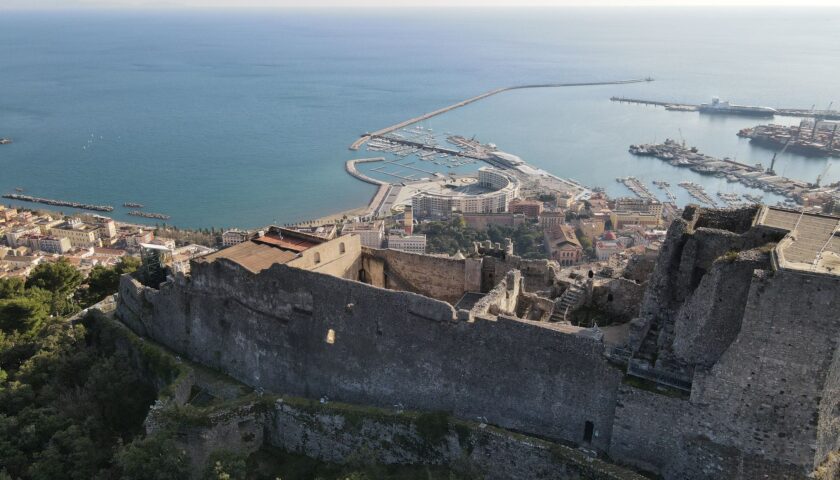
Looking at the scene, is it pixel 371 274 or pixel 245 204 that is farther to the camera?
pixel 245 204

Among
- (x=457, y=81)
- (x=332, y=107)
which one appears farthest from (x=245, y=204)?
(x=457, y=81)

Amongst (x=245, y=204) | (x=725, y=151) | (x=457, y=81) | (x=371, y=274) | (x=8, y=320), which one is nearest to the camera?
(x=371, y=274)

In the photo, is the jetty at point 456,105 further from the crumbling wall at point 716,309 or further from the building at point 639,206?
the crumbling wall at point 716,309


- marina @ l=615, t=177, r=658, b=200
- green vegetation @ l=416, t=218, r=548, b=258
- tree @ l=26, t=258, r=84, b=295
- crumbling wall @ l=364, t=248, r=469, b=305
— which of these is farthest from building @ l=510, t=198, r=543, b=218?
crumbling wall @ l=364, t=248, r=469, b=305

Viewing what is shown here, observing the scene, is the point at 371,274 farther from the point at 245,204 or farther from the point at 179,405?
the point at 245,204

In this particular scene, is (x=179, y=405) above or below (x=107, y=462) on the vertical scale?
above

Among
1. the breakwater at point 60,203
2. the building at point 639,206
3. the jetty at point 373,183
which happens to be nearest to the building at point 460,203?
the jetty at point 373,183

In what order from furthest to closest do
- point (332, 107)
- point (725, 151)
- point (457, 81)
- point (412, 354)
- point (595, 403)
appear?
point (457, 81), point (332, 107), point (725, 151), point (412, 354), point (595, 403)
